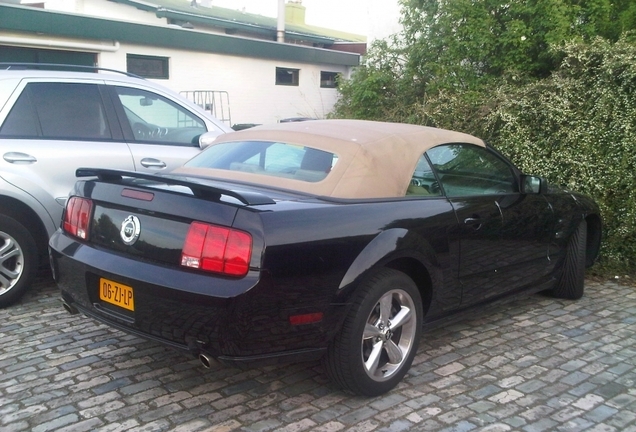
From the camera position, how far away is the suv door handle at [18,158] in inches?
211

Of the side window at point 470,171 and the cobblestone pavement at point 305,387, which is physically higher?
the side window at point 470,171

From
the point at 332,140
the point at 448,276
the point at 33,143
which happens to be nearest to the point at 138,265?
the point at 332,140

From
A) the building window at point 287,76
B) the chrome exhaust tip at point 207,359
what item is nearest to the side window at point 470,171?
the chrome exhaust tip at point 207,359

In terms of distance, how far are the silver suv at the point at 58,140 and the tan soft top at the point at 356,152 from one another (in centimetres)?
95

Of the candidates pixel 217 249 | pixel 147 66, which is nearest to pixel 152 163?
pixel 217 249

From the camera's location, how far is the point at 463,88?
1094cm

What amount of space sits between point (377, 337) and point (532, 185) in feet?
6.95

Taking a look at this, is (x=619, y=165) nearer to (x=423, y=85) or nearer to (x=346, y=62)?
(x=423, y=85)

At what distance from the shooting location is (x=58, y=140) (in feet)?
18.7

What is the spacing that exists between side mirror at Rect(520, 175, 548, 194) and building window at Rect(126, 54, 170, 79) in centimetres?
1345

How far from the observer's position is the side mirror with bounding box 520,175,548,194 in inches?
210

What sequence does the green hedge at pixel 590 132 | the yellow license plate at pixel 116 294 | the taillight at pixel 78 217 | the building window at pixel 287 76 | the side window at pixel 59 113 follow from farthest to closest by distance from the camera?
1. the building window at pixel 287 76
2. the green hedge at pixel 590 132
3. the side window at pixel 59 113
4. the taillight at pixel 78 217
5. the yellow license plate at pixel 116 294

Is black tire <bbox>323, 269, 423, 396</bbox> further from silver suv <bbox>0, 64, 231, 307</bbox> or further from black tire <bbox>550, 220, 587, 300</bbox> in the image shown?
black tire <bbox>550, 220, 587, 300</bbox>

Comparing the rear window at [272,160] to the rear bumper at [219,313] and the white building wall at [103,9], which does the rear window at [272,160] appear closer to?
the rear bumper at [219,313]
